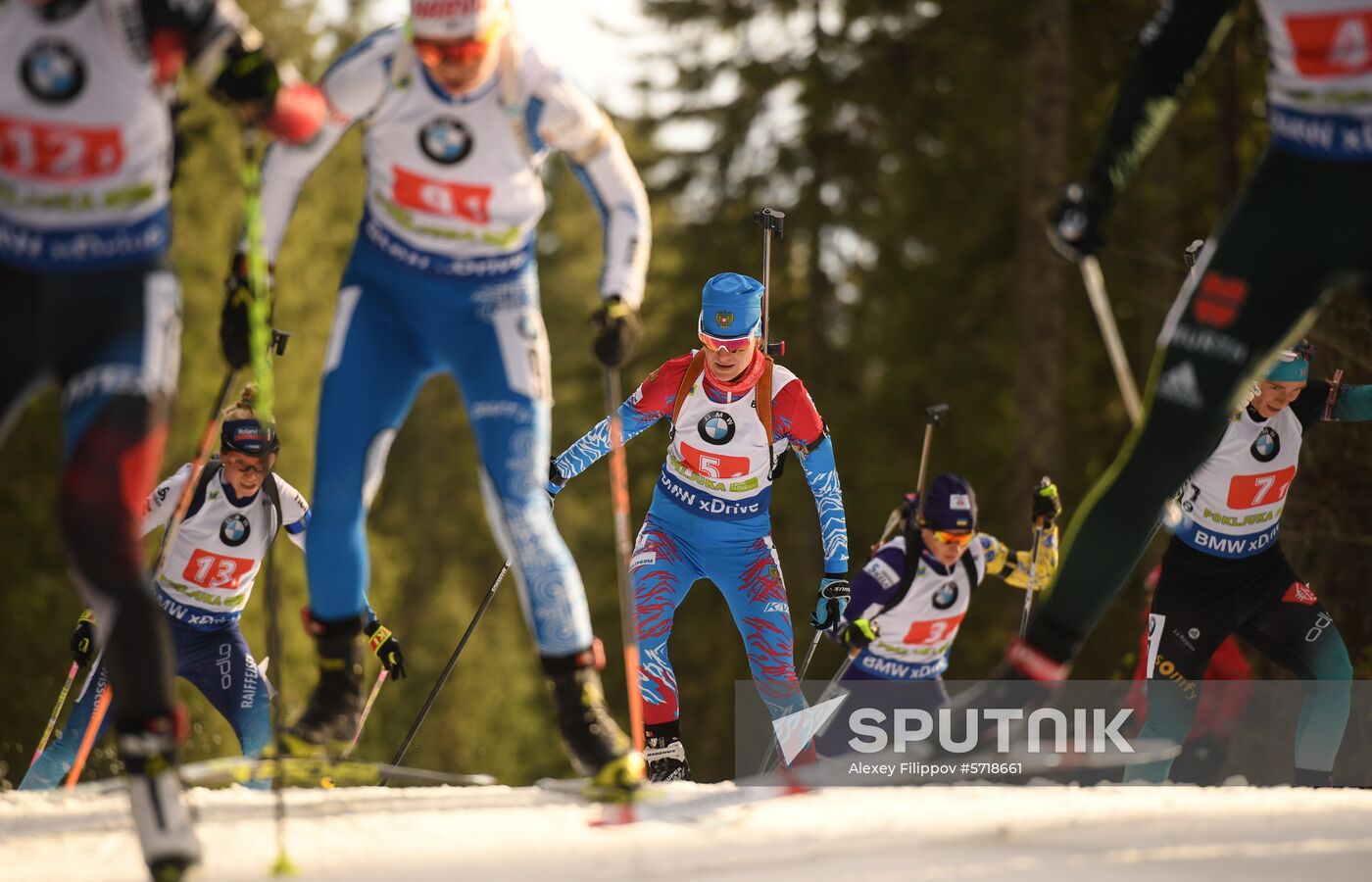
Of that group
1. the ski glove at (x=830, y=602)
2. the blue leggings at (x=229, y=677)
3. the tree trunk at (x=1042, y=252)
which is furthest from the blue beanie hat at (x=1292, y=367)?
the tree trunk at (x=1042, y=252)

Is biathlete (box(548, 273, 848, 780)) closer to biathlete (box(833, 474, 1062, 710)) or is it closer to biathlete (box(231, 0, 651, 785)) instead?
biathlete (box(833, 474, 1062, 710))

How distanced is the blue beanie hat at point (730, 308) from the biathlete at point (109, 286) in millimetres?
3424

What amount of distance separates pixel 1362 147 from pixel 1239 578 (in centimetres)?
406

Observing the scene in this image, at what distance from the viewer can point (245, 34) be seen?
13.2 feet

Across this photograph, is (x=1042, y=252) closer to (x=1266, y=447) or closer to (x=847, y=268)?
(x=847, y=268)

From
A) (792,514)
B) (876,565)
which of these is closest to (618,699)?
(792,514)

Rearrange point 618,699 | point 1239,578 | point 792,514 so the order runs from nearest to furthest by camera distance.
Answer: point 1239,578, point 792,514, point 618,699

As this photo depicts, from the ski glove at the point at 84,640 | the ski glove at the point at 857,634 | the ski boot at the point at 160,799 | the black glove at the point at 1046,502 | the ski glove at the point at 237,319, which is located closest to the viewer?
the ski boot at the point at 160,799

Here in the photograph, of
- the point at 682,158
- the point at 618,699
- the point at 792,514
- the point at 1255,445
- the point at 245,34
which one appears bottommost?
the point at 618,699

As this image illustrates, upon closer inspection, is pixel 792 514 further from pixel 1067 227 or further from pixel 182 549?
pixel 1067 227

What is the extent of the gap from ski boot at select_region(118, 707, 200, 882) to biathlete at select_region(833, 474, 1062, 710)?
5253mm

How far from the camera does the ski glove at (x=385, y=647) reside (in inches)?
253

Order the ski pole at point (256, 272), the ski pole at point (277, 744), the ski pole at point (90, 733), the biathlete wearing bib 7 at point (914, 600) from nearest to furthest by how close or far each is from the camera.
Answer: the ski pole at point (277, 744) → the ski pole at point (256, 272) → the ski pole at point (90, 733) → the biathlete wearing bib 7 at point (914, 600)

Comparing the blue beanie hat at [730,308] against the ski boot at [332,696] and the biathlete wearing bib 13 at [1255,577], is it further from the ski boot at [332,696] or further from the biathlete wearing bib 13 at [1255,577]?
the ski boot at [332,696]
